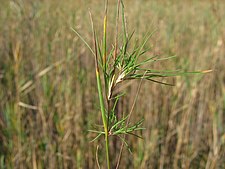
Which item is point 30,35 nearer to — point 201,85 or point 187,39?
point 201,85

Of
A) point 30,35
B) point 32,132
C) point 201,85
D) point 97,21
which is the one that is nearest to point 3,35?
point 30,35

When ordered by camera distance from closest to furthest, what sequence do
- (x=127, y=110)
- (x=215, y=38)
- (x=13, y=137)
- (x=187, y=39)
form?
(x=13, y=137) < (x=127, y=110) < (x=215, y=38) < (x=187, y=39)

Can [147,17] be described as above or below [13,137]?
above

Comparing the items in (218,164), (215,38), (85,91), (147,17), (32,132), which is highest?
(147,17)

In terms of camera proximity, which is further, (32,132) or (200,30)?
(200,30)

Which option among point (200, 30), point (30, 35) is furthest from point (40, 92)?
point (200, 30)

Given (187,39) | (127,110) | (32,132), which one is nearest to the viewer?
(32,132)

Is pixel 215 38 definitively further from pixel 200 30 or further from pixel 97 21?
pixel 97 21
